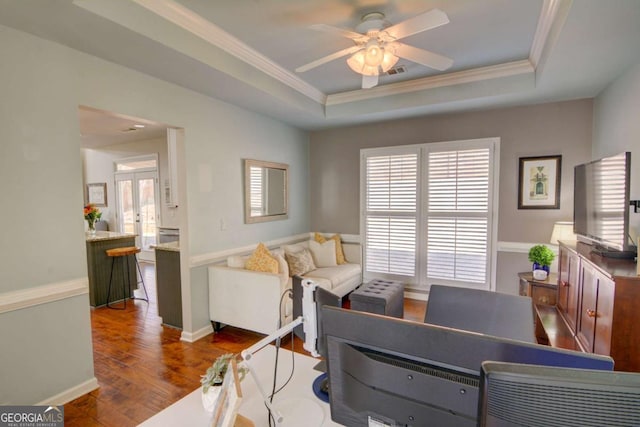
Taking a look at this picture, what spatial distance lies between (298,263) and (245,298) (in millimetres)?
975

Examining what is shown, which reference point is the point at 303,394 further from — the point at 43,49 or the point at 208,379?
the point at 43,49

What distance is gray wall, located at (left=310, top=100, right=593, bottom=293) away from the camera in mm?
3727

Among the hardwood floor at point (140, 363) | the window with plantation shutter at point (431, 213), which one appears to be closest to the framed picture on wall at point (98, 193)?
the hardwood floor at point (140, 363)

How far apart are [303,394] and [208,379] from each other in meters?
0.39

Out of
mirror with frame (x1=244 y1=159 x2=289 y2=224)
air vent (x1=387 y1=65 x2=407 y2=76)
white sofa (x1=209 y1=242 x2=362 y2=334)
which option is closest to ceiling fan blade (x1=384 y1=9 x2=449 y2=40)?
air vent (x1=387 y1=65 x2=407 y2=76)

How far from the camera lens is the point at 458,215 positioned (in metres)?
4.32

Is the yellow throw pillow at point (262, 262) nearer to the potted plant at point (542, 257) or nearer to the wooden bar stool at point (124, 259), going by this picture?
the wooden bar stool at point (124, 259)

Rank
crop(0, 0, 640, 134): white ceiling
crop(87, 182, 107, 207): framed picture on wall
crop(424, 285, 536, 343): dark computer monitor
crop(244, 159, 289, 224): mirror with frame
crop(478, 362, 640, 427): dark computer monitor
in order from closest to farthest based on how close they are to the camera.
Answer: crop(478, 362, 640, 427): dark computer monitor < crop(424, 285, 536, 343): dark computer monitor < crop(0, 0, 640, 134): white ceiling < crop(244, 159, 289, 224): mirror with frame < crop(87, 182, 107, 207): framed picture on wall

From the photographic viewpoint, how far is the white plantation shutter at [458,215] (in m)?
4.20

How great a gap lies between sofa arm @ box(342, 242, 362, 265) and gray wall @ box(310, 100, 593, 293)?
0.25 m

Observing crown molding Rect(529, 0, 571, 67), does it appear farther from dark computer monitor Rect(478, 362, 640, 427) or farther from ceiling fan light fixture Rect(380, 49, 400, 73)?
dark computer monitor Rect(478, 362, 640, 427)

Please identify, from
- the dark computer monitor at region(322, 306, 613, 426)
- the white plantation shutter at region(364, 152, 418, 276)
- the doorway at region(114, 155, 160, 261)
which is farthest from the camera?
the doorway at region(114, 155, 160, 261)

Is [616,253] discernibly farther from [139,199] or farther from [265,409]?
[139,199]

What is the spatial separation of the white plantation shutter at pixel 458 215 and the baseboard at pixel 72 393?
3.99 metres
